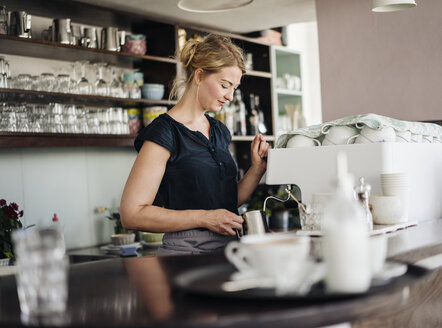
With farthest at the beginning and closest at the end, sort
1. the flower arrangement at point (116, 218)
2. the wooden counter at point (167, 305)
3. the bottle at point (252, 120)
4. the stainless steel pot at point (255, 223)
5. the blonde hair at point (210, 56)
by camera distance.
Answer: the bottle at point (252, 120)
the flower arrangement at point (116, 218)
the blonde hair at point (210, 56)
the stainless steel pot at point (255, 223)
the wooden counter at point (167, 305)

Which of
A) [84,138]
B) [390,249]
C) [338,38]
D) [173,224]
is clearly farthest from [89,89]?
[390,249]

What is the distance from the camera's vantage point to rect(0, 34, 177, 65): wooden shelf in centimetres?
356

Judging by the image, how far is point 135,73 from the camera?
4.21 meters

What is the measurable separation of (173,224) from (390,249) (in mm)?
794

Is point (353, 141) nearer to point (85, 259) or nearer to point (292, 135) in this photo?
point (292, 135)

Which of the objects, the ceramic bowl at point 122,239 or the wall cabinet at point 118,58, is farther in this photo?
the ceramic bowl at point 122,239

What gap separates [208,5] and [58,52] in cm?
95

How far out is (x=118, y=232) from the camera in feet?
13.9

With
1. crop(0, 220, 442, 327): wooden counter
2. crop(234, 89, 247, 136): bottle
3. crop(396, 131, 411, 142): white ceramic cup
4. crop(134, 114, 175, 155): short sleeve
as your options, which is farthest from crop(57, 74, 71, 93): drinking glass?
crop(0, 220, 442, 327): wooden counter

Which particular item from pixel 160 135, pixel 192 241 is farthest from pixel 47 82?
pixel 192 241

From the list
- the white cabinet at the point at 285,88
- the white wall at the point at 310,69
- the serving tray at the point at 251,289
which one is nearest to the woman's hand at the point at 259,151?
the serving tray at the point at 251,289

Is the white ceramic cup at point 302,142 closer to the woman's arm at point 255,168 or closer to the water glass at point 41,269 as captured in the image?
the woman's arm at point 255,168

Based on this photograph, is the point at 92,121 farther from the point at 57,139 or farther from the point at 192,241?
the point at 192,241

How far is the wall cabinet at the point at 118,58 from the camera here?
11.8 ft
